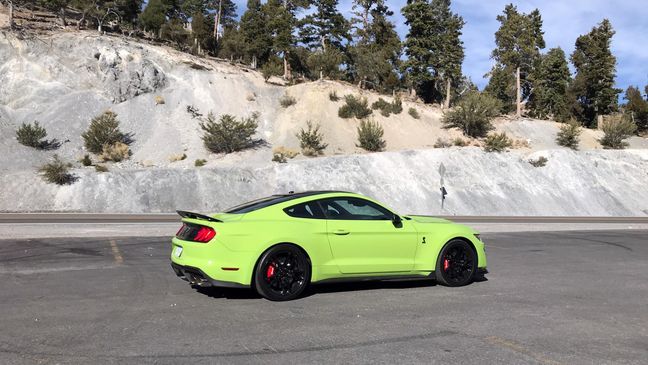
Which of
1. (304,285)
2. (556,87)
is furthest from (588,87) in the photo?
(304,285)

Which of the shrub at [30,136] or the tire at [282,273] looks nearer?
the tire at [282,273]

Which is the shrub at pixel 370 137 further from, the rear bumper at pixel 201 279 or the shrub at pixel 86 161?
the rear bumper at pixel 201 279

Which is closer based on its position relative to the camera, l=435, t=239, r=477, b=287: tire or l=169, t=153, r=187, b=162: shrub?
l=435, t=239, r=477, b=287: tire

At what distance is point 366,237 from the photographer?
7.93 meters

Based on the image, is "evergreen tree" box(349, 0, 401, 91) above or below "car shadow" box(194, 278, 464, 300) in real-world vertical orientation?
above

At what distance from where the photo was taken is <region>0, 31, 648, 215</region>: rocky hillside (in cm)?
3297

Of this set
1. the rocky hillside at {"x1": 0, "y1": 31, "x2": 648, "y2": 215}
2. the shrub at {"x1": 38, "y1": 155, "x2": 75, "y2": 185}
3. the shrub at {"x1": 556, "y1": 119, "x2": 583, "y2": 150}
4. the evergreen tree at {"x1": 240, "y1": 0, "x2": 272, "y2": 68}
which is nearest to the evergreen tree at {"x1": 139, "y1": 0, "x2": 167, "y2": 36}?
the evergreen tree at {"x1": 240, "y1": 0, "x2": 272, "y2": 68}

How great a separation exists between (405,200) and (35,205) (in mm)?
21576

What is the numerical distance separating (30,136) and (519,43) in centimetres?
4696

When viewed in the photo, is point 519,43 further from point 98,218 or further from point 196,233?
point 196,233

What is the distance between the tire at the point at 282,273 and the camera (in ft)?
24.0

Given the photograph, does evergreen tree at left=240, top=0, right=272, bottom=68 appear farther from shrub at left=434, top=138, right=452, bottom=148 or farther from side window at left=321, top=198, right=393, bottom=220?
side window at left=321, top=198, right=393, bottom=220

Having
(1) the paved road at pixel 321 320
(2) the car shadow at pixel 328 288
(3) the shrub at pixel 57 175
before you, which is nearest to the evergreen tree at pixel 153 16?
(3) the shrub at pixel 57 175

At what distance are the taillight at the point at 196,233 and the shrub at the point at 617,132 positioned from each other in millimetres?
52393
